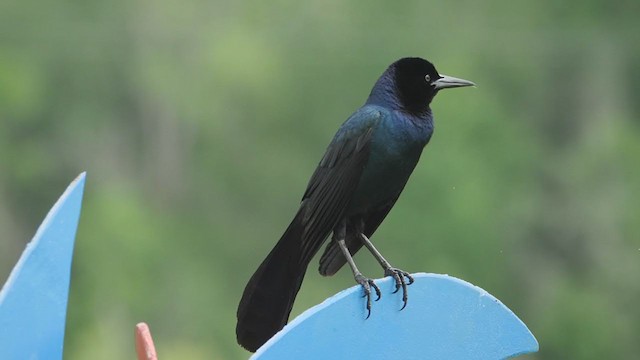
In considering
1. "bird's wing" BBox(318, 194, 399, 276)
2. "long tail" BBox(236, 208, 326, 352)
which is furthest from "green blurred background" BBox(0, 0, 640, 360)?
"long tail" BBox(236, 208, 326, 352)

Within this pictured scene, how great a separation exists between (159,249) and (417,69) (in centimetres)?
140

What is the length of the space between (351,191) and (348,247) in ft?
0.39

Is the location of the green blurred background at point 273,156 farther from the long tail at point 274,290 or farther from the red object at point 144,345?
the red object at point 144,345

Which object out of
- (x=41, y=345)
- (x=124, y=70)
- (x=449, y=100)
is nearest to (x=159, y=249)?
(x=124, y=70)

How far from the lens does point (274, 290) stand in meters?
1.17

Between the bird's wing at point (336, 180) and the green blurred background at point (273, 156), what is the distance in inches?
49.8

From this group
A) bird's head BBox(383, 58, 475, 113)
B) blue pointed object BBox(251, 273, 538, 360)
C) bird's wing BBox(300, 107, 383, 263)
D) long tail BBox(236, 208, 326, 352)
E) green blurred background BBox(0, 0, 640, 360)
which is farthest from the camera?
green blurred background BBox(0, 0, 640, 360)

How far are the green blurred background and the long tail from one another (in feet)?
4.49

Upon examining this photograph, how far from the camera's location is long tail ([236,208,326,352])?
1.13 meters

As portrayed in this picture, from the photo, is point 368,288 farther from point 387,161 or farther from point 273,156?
point 273,156

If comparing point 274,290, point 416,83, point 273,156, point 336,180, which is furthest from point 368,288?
point 273,156

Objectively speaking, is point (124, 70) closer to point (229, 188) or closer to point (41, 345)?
point (229, 188)

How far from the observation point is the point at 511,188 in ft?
9.07

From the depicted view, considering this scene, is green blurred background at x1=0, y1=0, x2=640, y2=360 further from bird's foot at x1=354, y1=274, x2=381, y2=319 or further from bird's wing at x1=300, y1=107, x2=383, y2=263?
bird's foot at x1=354, y1=274, x2=381, y2=319
